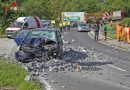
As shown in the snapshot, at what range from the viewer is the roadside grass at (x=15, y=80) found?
39.6 feet

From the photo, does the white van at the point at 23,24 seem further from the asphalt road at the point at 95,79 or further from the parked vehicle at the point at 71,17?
the parked vehicle at the point at 71,17

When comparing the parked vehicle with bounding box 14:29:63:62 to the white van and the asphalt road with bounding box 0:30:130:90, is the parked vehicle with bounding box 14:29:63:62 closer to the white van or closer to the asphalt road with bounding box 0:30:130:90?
the asphalt road with bounding box 0:30:130:90

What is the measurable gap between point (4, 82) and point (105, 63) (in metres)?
8.76

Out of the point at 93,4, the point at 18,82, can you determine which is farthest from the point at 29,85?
the point at 93,4

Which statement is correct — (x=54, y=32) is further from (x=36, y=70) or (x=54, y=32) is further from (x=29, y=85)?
(x=29, y=85)

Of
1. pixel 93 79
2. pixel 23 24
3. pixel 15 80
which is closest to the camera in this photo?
pixel 15 80

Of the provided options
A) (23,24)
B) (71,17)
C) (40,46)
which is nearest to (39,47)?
(40,46)

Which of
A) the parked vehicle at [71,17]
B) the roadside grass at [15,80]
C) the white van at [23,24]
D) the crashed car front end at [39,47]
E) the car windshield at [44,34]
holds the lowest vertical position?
the parked vehicle at [71,17]

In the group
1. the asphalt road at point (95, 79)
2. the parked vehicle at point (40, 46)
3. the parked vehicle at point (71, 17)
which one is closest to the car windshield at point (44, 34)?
the parked vehicle at point (40, 46)

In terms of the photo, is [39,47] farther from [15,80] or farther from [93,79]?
[15,80]

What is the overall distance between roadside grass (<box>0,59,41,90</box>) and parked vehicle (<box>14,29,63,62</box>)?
4.26 m

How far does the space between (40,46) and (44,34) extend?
1.25 m

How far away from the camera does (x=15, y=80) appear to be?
13094 millimetres

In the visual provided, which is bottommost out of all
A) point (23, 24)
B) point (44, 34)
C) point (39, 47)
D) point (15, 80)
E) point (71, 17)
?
point (71, 17)
